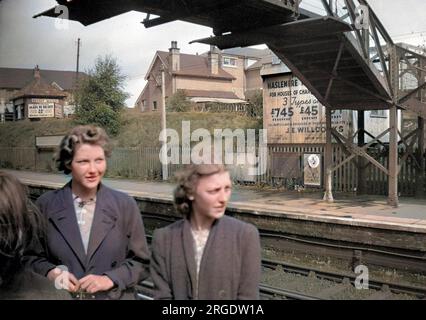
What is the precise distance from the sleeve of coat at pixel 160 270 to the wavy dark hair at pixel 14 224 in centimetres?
38

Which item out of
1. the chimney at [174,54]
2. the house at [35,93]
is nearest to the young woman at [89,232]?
the house at [35,93]

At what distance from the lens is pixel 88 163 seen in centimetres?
148

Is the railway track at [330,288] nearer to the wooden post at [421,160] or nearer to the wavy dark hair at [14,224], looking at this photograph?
the wavy dark hair at [14,224]

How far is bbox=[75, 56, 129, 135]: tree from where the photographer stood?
204 centimetres

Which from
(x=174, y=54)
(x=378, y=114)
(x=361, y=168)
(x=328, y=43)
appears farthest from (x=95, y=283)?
(x=378, y=114)

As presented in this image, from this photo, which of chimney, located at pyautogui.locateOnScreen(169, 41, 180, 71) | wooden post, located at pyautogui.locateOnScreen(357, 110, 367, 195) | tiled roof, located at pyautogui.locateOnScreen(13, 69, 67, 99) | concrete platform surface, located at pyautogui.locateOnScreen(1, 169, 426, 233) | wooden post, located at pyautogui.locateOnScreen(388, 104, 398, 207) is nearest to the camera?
tiled roof, located at pyautogui.locateOnScreen(13, 69, 67, 99)

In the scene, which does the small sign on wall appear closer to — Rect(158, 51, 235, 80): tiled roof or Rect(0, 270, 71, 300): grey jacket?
Rect(158, 51, 235, 80): tiled roof

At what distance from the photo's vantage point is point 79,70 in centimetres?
213

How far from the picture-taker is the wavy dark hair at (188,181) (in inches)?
57.0

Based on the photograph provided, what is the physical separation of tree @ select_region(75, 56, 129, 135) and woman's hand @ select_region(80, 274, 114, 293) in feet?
2.27

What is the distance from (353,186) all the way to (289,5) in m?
5.74

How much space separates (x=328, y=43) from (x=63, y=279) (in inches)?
210

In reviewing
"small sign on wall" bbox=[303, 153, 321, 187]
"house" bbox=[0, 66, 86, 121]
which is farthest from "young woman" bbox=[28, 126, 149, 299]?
"small sign on wall" bbox=[303, 153, 321, 187]
